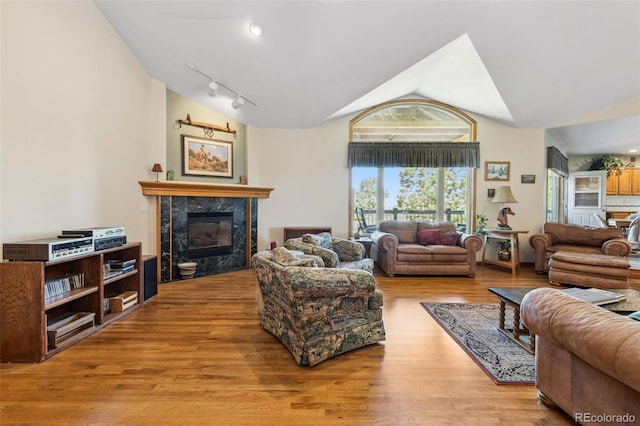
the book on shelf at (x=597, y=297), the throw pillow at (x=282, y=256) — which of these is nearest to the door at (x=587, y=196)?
the book on shelf at (x=597, y=297)

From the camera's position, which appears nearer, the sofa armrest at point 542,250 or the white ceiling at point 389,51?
the white ceiling at point 389,51

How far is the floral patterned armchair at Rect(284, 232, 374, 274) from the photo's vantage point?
301 cm

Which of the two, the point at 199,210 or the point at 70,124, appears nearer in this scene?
the point at 70,124

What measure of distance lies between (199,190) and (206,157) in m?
0.65

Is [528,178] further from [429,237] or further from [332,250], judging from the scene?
[332,250]

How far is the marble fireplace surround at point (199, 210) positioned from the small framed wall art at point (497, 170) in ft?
13.8

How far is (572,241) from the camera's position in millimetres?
4777

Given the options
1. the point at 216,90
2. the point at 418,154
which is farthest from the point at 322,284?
the point at 418,154

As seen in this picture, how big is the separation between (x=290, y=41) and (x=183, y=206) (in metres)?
2.80

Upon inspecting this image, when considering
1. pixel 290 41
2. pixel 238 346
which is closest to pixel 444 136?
pixel 290 41

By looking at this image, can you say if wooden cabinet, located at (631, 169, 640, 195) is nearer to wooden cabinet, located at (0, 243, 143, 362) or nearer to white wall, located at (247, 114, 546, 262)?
white wall, located at (247, 114, 546, 262)

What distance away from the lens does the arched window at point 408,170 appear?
564 cm

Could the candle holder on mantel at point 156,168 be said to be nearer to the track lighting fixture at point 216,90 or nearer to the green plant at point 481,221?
the track lighting fixture at point 216,90

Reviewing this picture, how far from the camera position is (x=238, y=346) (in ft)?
7.69
